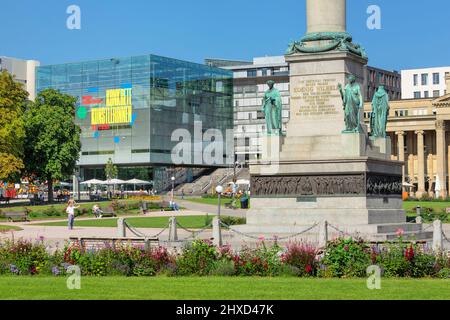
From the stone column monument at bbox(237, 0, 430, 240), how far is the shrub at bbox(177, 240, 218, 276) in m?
12.6

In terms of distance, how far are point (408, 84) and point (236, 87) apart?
39.3 m

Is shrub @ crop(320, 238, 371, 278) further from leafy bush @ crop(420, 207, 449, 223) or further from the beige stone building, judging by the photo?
the beige stone building

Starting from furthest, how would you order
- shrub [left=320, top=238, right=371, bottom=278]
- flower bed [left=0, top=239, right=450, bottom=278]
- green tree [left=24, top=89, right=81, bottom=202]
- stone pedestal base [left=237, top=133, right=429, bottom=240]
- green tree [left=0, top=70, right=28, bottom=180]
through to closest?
green tree [left=24, top=89, right=81, bottom=202] < green tree [left=0, top=70, right=28, bottom=180] < stone pedestal base [left=237, top=133, right=429, bottom=240] < flower bed [left=0, top=239, right=450, bottom=278] < shrub [left=320, top=238, right=371, bottom=278]

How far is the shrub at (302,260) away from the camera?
2250 centimetres

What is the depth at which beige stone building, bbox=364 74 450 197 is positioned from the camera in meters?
137

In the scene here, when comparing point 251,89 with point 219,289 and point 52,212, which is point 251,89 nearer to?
A: point 52,212

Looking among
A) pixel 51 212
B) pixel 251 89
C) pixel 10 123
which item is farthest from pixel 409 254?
pixel 251 89

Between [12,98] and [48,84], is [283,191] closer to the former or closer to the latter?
[12,98]

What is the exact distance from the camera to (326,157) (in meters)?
37.1

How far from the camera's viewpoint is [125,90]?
141 meters

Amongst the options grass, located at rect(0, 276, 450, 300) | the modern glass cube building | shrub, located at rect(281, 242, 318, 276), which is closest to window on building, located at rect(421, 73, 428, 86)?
the modern glass cube building

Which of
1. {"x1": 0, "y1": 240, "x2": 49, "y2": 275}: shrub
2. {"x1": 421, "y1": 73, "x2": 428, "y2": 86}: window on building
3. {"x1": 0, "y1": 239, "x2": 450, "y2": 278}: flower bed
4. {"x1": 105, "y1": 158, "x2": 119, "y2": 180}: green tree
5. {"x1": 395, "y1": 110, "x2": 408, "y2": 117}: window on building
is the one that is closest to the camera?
{"x1": 0, "y1": 239, "x2": 450, "y2": 278}: flower bed

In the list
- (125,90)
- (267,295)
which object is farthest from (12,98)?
(267,295)

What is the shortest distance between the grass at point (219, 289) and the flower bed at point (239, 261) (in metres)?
0.96
